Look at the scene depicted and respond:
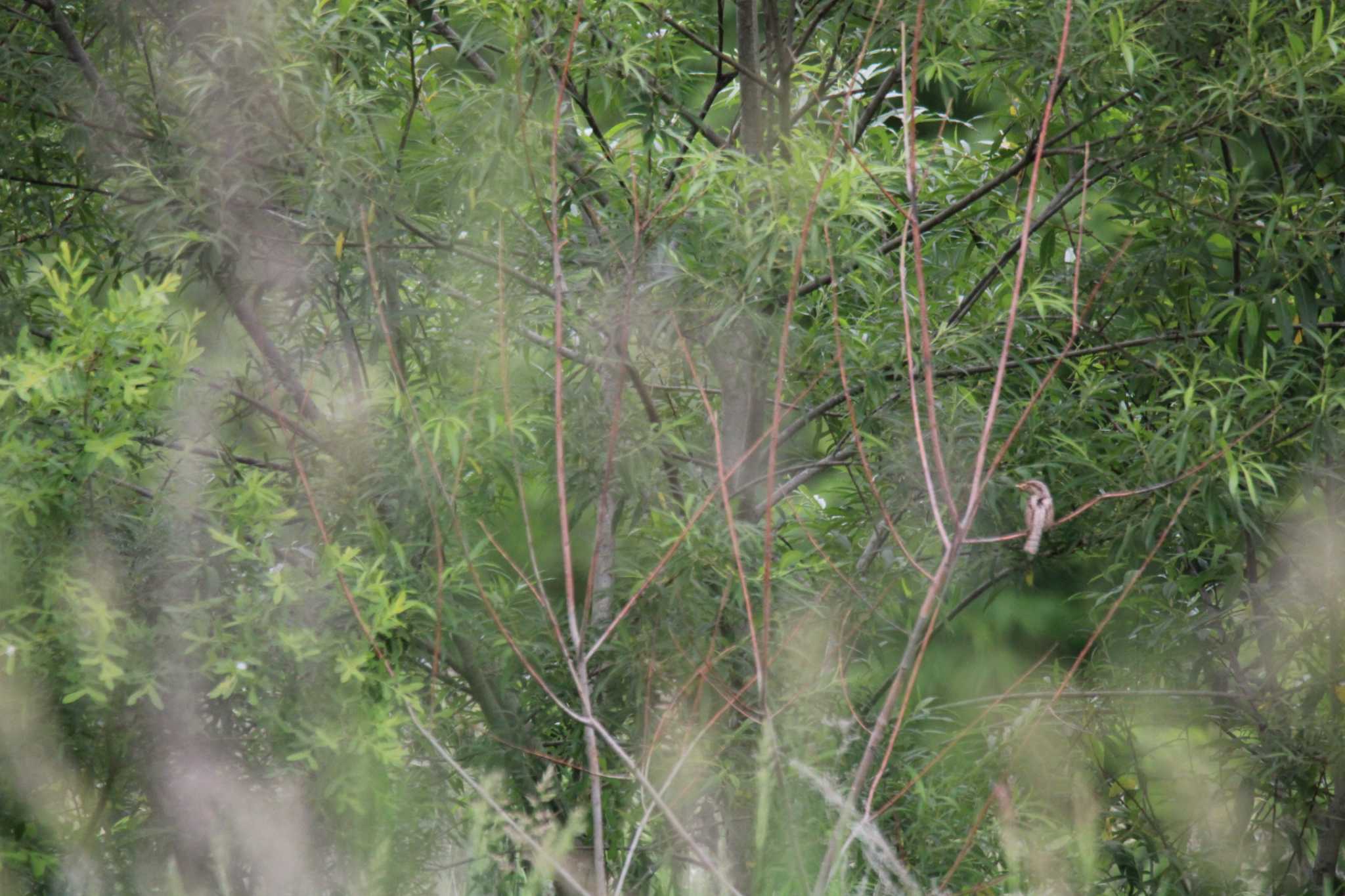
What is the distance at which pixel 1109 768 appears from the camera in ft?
8.93

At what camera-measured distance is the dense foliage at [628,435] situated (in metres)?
2.16

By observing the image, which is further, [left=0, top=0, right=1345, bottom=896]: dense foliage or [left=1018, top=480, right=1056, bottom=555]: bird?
[left=0, top=0, right=1345, bottom=896]: dense foliage

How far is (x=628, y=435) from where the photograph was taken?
2.43 meters

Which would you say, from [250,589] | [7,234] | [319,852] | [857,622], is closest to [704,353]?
[857,622]

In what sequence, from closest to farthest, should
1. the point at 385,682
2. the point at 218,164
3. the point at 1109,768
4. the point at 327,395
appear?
the point at 385,682
the point at 218,164
the point at 327,395
the point at 1109,768

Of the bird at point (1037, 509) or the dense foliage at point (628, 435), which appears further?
the dense foliage at point (628, 435)

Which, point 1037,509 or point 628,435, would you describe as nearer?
point 1037,509

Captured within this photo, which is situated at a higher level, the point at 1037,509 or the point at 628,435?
the point at 1037,509

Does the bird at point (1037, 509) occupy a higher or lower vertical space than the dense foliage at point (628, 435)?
higher

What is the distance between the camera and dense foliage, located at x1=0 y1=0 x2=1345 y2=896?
2.16 m

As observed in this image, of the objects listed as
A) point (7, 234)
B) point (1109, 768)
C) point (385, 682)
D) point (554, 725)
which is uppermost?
point (7, 234)

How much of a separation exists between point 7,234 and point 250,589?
1144 millimetres

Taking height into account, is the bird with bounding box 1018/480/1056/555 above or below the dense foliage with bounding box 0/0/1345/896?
above

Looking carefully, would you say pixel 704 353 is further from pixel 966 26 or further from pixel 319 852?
pixel 319 852
